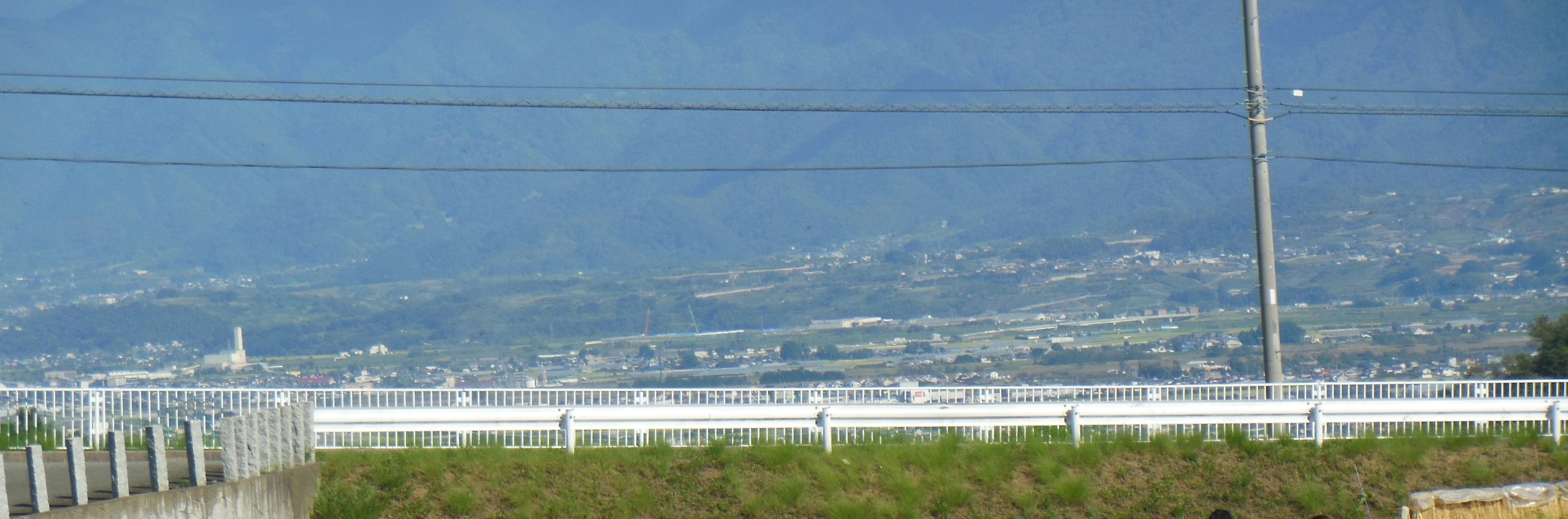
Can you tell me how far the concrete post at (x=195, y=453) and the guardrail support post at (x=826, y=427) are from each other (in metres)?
6.28

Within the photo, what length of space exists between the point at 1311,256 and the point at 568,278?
79.5 meters

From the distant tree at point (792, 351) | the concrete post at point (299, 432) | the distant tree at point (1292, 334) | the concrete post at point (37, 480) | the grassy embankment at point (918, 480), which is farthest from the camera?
the distant tree at point (792, 351)

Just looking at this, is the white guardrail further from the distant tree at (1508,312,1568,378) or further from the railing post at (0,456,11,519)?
the distant tree at (1508,312,1568,378)

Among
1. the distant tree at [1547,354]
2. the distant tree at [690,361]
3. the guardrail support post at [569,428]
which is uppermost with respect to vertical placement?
the guardrail support post at [569,428]

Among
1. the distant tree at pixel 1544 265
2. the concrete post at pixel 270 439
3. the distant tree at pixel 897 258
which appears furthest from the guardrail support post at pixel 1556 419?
the distant tree at pixel 897 258

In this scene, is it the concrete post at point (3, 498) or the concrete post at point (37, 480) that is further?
the concrete post at point (37, 480)

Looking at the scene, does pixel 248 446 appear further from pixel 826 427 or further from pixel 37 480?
pixel 826 427

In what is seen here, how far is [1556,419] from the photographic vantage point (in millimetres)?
16547

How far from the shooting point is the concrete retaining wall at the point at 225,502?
10.3m

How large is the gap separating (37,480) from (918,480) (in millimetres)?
8177

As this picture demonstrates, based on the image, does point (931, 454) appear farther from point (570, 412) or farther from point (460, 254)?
point (460, 254)

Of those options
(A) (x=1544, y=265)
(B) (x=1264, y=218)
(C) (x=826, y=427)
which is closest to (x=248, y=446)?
(C) (x=826, y=427)

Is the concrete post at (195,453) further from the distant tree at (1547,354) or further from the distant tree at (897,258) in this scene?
the distant tree at (897,258)

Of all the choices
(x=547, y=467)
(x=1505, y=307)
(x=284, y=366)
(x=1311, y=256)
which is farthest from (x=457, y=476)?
(x=1311, y=256)
